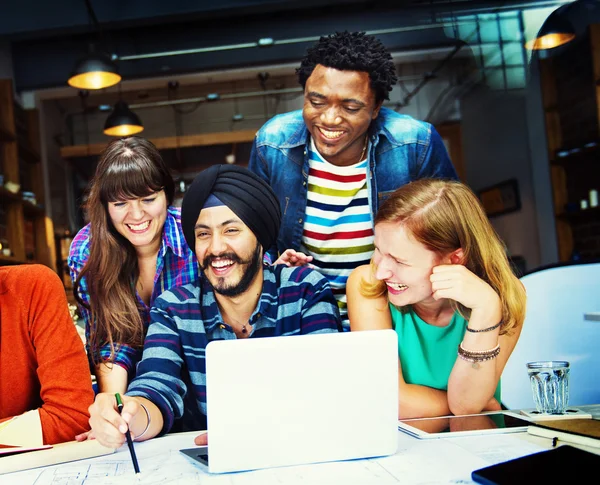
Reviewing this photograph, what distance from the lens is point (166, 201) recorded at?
2213 mm

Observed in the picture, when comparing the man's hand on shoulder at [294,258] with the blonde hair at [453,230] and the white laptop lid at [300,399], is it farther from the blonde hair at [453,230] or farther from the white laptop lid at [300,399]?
the white laptop lid at [300,399]

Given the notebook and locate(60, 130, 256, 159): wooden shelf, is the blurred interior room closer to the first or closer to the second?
locate(60, 130, 256, 159): wooden shelf

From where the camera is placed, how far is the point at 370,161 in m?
2.42

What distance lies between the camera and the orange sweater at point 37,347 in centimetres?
169

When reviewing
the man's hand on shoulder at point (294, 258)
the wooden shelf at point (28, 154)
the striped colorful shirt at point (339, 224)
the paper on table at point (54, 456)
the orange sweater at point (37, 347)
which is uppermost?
the wooden shelf at point (28, 154)

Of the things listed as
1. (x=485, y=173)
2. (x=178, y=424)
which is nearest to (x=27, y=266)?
(x=178, y=424)

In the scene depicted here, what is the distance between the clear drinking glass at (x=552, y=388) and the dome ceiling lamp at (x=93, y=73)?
3047 millimetres

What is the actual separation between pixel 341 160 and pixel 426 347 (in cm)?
77

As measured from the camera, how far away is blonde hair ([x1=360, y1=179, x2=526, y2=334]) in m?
2.02

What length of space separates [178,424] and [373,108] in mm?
1287

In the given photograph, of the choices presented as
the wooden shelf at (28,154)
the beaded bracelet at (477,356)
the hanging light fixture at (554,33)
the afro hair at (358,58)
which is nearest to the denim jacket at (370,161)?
the afro hair at (358,58)

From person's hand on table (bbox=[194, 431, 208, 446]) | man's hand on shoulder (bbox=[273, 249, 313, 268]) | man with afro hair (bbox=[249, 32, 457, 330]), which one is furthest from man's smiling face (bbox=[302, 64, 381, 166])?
person's hand on table (bbox=[194, 431, 208, 446])

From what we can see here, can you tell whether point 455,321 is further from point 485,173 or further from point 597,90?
point 597,90

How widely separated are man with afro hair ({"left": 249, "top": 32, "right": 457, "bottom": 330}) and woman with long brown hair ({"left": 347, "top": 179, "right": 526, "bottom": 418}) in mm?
318
